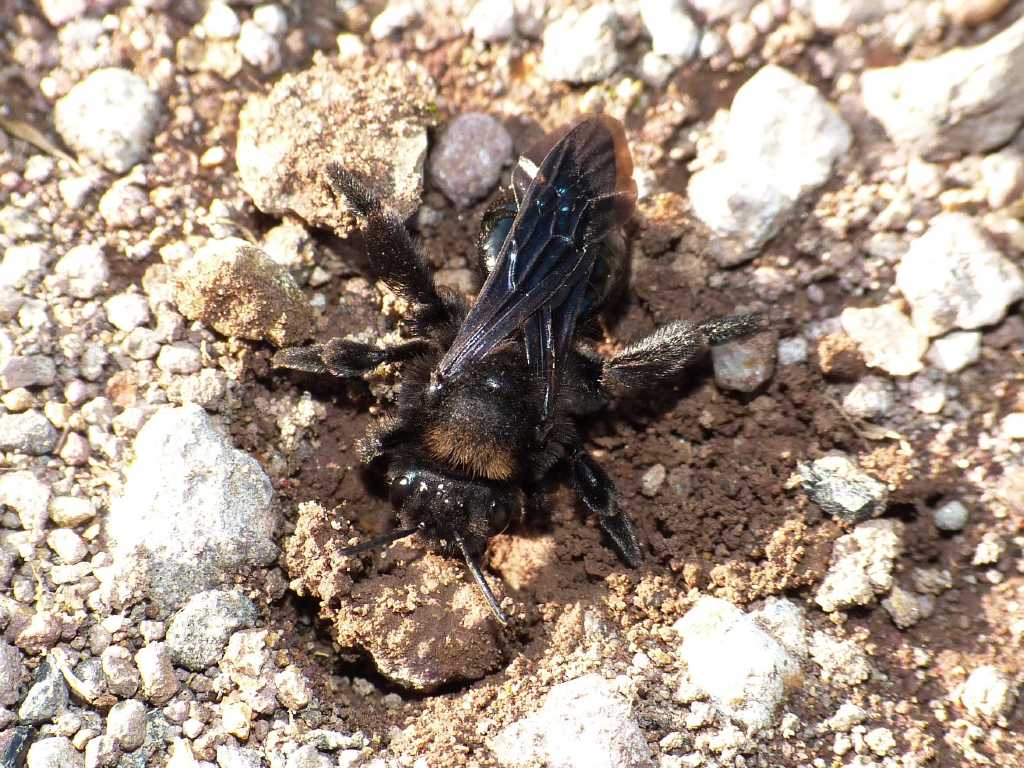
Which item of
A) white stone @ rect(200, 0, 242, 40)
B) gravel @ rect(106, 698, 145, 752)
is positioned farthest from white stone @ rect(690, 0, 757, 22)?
gravel @ rect(106, 698, 145, 752)

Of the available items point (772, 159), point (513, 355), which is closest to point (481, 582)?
point (513, 355)

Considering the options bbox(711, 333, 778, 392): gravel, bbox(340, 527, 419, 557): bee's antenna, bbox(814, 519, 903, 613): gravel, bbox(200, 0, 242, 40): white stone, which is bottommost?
bbox(814, 519, 903, 613): gravel

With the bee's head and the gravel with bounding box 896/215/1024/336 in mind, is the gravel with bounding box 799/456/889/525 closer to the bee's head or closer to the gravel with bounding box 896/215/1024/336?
the gravel with bounding box 896/215/1024/336

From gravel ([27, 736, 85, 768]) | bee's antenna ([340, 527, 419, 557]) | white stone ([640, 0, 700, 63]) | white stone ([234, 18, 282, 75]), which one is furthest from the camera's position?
white stone ([234, 18, 282, 75])

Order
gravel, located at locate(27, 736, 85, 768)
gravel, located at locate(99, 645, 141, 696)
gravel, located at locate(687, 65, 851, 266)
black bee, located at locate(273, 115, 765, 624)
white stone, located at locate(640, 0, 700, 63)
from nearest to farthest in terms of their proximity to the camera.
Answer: gravel, located at locate(27, 736, 85, 768) < gravel, located at locate(99, 645, 141, 696) < black bee, located at locate(273, 115, 765, 624) < gravel, located at locate(687, 65, 851, 266) < white stone, located at locate(640, 0, 700, 63)

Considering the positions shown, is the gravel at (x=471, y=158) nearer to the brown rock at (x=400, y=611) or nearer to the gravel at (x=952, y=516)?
the brown rock at (x=400, y=611)
